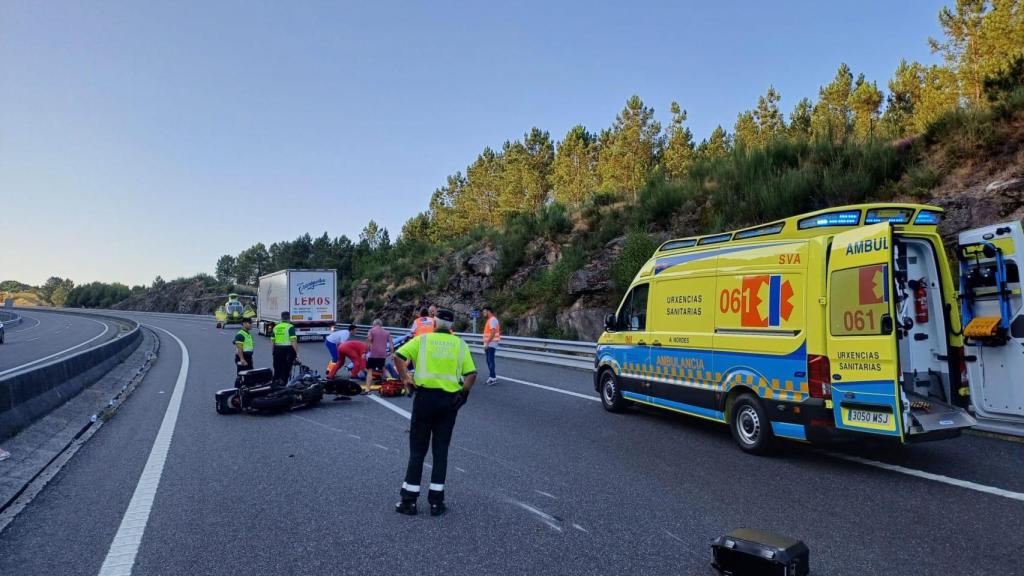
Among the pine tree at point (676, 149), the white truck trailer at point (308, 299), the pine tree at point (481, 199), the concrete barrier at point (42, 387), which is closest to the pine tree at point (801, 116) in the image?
the pine tree at point (676, 149)

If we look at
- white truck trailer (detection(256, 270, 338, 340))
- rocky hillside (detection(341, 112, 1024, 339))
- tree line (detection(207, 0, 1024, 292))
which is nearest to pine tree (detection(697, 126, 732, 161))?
tree line (detection(207, 0, 1024, 292))

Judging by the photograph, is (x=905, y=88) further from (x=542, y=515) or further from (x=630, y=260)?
(x=542, y=515)

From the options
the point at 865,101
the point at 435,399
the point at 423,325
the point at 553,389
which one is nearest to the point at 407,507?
the point at 435,399

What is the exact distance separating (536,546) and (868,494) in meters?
3.24

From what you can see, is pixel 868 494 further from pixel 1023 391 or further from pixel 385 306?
pixel 385 306

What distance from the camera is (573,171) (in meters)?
57.5

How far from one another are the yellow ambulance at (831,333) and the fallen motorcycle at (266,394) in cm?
611

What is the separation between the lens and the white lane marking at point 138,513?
13.0 ft

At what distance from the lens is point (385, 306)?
1638 inches

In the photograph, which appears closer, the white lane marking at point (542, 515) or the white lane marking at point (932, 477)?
the white lane marking at point (542, 515)

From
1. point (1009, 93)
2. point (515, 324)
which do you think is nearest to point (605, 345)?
point (1009, 93)

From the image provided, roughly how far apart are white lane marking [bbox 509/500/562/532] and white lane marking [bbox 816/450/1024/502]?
377 cm

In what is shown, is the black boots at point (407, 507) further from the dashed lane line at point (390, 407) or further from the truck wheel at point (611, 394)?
the truck wheel at point (611, 394)

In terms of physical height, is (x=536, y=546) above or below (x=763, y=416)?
below
